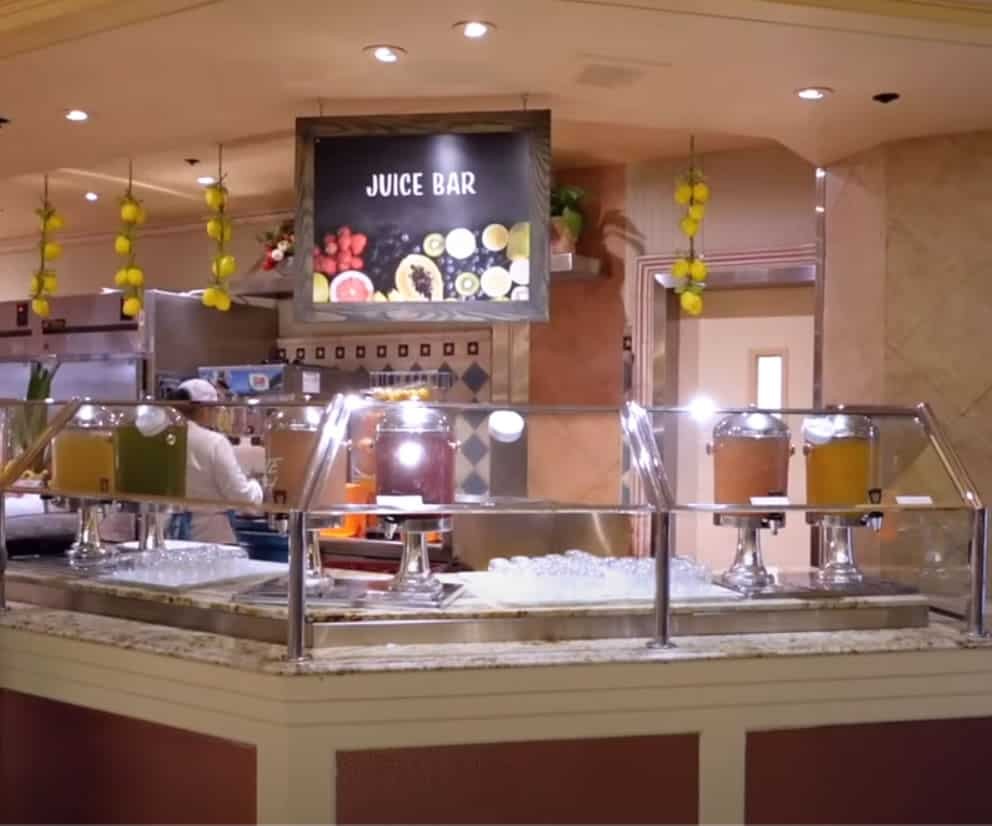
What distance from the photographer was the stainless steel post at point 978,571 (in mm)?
2328

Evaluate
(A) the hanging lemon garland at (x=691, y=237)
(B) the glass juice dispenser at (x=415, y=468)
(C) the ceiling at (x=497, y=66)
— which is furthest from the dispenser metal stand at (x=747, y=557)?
(A) the hanging lemon garland at (x=691, y=237)

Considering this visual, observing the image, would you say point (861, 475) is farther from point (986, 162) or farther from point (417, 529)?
point (986, 162)

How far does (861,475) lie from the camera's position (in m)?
2.57

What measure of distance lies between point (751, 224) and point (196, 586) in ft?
11.2

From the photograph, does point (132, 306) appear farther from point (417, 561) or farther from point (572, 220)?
point (417, 561)

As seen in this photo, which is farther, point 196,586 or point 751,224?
point 751,224

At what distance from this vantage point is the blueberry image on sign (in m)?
3.81

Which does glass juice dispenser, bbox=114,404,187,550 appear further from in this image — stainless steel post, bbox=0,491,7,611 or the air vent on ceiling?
the air vent on ceiling

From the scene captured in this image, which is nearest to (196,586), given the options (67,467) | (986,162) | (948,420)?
(67,467)

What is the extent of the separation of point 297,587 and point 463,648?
39 cm

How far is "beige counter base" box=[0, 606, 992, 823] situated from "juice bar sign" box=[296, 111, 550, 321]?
5.77 feet

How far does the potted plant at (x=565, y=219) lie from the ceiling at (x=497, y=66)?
132 cm

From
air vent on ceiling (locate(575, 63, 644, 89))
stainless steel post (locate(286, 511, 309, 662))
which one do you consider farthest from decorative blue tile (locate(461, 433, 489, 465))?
stainless steel post (locate(286, 511, 309, 662))

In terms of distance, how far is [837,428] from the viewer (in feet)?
8.50
